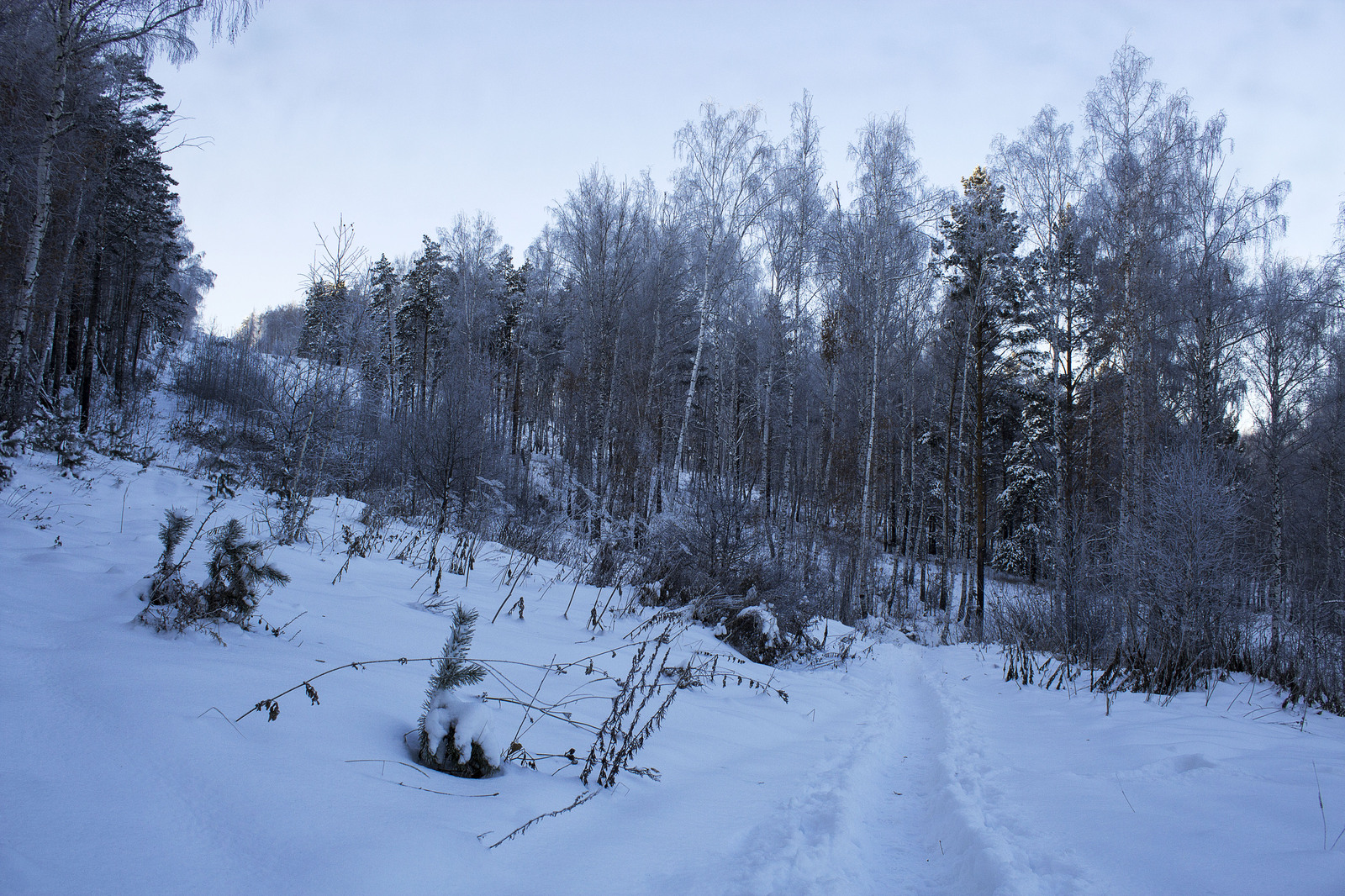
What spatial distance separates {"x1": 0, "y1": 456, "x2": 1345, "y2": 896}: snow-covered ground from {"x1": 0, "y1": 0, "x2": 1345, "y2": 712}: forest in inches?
102

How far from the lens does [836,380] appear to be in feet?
72.2

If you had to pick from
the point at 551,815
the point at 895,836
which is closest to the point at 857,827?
the point at 895,836

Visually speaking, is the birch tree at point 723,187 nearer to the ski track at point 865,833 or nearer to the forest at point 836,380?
the forest at point 836,380

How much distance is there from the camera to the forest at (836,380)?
8.86 m

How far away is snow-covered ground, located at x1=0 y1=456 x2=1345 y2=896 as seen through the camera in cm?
110

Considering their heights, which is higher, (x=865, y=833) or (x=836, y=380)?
(x=836, y=380)

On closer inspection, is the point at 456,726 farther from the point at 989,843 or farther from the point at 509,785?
the point at 989,843

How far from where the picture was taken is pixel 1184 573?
8711 mm

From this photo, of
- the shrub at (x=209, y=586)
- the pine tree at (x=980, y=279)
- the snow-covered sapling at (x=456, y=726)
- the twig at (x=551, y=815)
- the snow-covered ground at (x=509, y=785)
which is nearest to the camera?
the snow-covered ground at (x=509, y=785)

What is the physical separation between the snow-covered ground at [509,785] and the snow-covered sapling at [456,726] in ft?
0.22

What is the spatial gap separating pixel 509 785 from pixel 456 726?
10.0 inches

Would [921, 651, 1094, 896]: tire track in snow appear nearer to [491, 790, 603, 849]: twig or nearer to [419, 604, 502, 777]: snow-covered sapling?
[491, 790, 603, 849]: twig

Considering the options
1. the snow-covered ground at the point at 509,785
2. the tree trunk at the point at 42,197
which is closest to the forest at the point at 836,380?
the tree trunk at the point at 42,197

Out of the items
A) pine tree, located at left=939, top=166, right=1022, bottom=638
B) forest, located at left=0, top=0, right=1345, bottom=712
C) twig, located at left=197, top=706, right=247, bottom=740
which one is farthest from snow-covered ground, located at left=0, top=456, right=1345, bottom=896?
pine tree, located at left=939, top=166, right=1022, bottom=638
